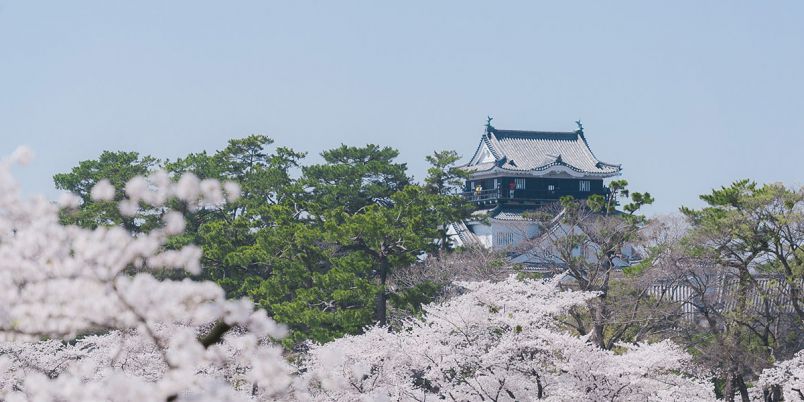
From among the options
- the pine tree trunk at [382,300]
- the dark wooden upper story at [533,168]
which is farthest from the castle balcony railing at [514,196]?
the pine tree trunk at [382,300]

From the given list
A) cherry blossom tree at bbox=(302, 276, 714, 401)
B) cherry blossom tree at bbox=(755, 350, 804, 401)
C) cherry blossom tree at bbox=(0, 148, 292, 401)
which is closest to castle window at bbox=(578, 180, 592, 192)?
cherry blossom tree at bbox=(755, 350, 804, 401)

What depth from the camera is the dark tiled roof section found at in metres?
42.6

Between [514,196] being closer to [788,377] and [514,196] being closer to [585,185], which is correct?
[585,185]

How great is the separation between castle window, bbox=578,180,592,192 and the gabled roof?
1.93ft

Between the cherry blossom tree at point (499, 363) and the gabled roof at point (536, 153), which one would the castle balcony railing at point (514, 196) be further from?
the cherry blossom tree at point (499, 363)

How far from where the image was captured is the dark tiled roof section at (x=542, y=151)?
4259 centimetres

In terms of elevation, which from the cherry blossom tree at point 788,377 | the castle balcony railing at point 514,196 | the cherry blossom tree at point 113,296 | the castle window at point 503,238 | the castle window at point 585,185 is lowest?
the cherry blossom tree at point 788,377

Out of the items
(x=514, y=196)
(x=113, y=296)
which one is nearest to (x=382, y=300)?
(x=113, y=296)

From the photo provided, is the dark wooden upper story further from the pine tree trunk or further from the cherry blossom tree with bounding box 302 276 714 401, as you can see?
the cherry blossom tree with bounding box 302 276 714 401

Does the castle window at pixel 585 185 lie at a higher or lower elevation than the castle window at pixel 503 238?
higher

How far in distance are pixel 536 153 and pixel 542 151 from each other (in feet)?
1.09

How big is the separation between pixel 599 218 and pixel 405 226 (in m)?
4.15

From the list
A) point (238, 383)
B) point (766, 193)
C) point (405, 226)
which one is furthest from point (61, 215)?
point (766, 193)

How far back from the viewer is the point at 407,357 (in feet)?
49.0
